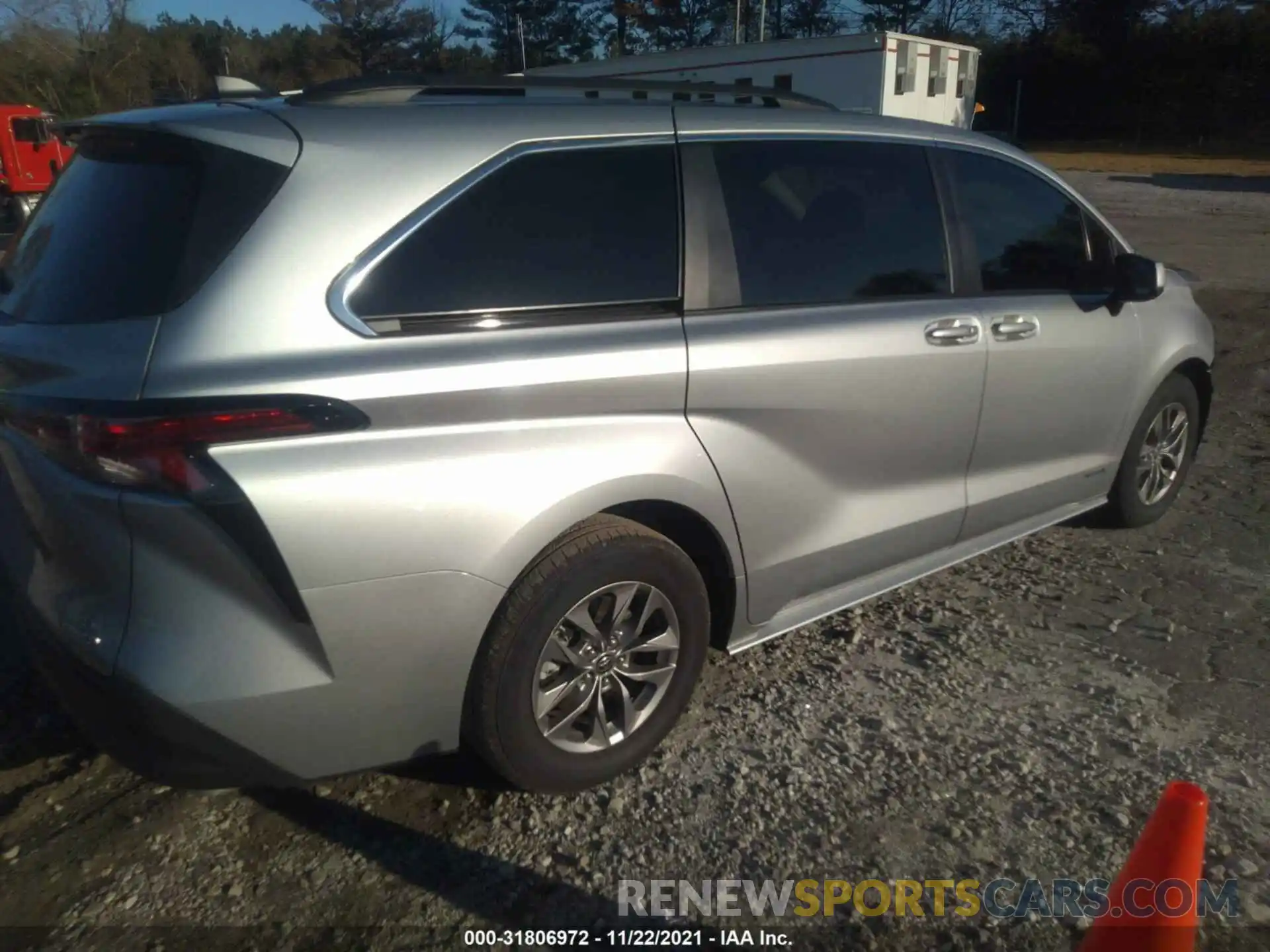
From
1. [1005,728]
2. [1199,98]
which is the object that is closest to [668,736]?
[1005,728]

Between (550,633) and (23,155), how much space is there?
20501 millimetres

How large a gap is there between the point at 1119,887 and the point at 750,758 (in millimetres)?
1183

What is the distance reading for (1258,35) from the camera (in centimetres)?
3909

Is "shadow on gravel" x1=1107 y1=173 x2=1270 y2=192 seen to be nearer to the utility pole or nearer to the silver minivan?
the utility pole

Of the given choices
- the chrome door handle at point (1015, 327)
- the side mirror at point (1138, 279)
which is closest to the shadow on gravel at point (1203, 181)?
the side mirror at point (1138, 279)

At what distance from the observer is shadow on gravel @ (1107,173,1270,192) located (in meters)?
24.0

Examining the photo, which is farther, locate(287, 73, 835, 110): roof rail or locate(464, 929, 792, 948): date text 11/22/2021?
locate(287, 73, 835, 110): roof rail

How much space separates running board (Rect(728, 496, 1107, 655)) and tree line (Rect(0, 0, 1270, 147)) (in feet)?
109

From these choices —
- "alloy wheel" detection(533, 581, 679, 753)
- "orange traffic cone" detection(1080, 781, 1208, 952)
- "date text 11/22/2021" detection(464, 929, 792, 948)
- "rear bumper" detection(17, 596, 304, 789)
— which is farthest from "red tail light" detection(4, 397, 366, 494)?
"orange traffic cone" detection(1080, 781, 1208, 952)

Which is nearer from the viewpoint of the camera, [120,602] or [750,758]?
[120,602]

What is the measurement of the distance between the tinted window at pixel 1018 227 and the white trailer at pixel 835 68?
14.6m

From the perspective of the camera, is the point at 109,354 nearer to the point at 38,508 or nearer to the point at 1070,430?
the point at 38,508

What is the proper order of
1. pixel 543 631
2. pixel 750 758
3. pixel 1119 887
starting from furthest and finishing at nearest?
pixel 750 758 < pixel 543 631 < pixel 1119 887

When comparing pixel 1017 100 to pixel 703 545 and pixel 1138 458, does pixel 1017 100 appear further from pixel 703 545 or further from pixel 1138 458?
pixel 703 545
